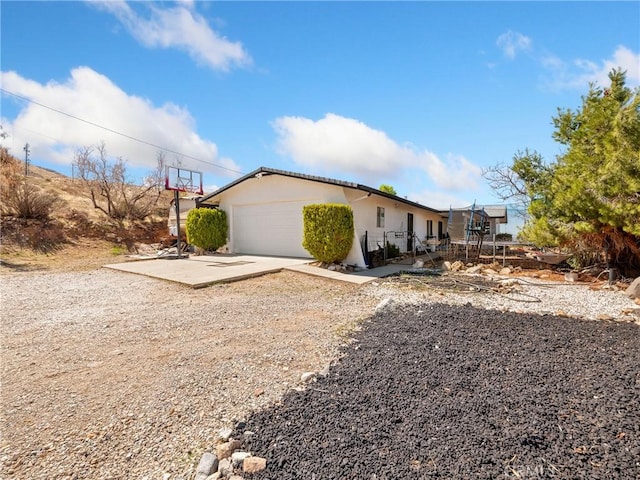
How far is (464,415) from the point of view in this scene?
231cm

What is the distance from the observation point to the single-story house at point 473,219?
573 inches

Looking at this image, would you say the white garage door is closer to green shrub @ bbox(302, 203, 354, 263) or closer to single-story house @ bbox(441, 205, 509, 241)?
green shrub @ bbox(302, 203, 354, 263)

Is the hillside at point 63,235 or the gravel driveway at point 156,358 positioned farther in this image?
the hillside at point 63,235

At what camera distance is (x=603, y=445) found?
1966mm

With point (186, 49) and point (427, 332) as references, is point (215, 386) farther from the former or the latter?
point (186, 49)

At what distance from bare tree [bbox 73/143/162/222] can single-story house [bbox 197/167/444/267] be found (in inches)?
266

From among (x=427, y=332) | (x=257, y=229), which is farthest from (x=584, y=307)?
(x=257, y=229)

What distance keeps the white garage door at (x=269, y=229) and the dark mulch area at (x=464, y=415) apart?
941cm

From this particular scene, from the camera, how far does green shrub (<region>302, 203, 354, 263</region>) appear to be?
9.89 metres

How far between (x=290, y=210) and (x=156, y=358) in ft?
32.4

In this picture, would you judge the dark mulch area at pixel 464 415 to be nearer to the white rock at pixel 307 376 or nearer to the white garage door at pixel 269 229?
the white rock at pixel 307 376

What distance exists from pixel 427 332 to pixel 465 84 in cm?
795

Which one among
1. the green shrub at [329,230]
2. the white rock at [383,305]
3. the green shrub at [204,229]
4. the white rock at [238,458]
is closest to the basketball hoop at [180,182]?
the green shrub at [204,229]

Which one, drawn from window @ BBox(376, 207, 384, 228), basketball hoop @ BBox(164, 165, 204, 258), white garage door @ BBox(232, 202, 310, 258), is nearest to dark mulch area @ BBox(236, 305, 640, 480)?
white garage door @ BBox(232, 202, 310, 258)
